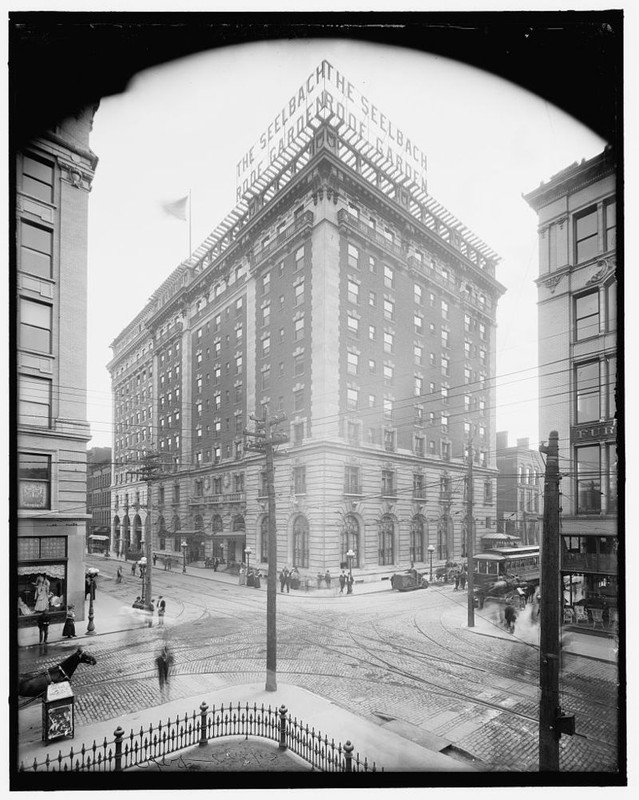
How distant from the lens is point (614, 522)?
24.5ft

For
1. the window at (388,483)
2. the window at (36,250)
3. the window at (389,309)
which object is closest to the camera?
the window at (36,250)

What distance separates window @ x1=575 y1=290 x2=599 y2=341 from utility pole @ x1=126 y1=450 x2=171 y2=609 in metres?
7.62

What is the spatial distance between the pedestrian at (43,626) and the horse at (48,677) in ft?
1.54

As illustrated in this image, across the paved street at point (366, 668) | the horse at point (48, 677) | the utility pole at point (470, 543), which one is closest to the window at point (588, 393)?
the utility pole at point (470, 543)

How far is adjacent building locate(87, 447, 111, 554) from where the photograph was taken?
7863mm

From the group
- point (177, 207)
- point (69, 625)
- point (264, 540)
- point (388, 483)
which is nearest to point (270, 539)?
point (264, 540)

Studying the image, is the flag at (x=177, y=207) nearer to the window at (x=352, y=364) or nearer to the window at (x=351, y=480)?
the window at (x=352, y=364)

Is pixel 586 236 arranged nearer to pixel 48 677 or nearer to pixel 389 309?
pixel 389 309

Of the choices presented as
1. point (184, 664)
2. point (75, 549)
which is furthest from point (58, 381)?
point (184, 664)

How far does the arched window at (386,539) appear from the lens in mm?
7789

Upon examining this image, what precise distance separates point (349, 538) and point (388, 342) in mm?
3404

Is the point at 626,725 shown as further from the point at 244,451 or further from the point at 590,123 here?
the point at 590,123

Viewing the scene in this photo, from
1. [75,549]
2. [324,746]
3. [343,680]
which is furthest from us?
[75,549]

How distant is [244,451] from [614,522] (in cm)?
624
